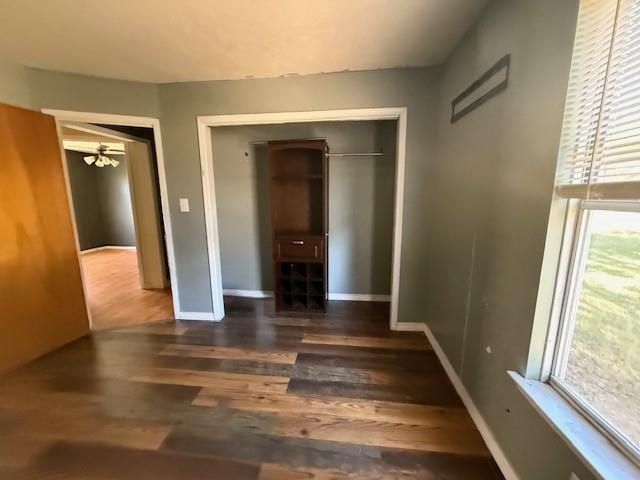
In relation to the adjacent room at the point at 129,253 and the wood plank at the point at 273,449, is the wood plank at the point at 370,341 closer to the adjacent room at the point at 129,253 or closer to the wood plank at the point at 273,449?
the wood plank at the point at 273,449

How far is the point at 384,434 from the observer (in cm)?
154

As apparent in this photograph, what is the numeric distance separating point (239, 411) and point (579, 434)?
1648 mm

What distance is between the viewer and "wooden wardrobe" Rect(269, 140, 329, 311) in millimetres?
2998

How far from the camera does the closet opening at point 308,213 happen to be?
3086 millimetres

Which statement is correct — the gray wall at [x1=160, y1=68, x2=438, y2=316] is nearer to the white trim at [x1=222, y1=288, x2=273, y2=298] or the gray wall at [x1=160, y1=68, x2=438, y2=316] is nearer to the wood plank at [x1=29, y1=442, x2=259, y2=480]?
the white trim at [x1=222, y1=288, x2=273, y2=298]

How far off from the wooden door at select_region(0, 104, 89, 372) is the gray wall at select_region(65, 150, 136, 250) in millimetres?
4890

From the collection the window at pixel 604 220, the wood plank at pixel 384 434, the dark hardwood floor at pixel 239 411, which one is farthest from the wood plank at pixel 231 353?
the window at pixel 604 220

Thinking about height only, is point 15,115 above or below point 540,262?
above

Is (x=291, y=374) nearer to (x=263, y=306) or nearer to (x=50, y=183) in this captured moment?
(x=263, y=306)

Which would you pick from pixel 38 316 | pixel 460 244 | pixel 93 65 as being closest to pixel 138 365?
pixel 38 316

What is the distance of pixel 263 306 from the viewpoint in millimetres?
3332

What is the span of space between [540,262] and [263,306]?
2814mm

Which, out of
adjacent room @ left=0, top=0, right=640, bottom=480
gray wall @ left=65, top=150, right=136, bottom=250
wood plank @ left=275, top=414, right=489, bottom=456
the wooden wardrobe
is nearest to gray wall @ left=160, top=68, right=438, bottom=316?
adjacent room @ left=0, top=0, right=640, bottom=480

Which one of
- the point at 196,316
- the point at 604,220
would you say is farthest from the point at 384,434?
the point at 196,316
